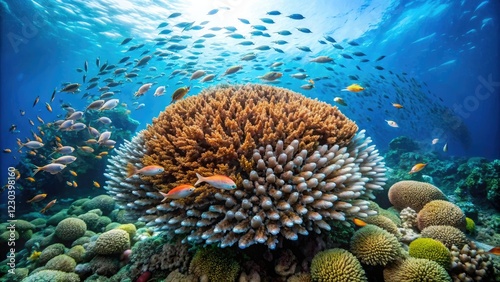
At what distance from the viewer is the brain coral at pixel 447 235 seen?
337 cm

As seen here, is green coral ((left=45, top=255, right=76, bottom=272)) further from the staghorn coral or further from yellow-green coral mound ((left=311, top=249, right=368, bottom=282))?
the staghorn coral

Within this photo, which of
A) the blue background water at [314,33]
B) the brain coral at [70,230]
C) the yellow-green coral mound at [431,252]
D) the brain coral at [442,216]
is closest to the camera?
the yellow-green coral mound at [431,252]

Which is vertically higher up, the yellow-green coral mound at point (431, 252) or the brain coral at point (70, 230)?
the brain coral at point (70, 230)

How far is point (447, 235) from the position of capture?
3438mm

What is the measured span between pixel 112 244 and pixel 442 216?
5648mm

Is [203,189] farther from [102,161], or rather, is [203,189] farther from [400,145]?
[400,145]

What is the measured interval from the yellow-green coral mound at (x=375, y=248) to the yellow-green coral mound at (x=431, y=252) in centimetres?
39

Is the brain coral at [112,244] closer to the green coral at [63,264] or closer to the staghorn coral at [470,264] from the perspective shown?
the green coral at [63,264]

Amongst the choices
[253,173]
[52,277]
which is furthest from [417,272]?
[52,277]

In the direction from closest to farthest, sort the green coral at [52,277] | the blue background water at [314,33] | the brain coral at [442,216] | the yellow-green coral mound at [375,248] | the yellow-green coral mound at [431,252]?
the yellow-green coral mound at [375,248] < the yellow-green coral mound at [431,252] < the green coral at [52,277] < the brain coral at [442,216] < the blue background water at [314,33]

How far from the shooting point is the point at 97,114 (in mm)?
15227

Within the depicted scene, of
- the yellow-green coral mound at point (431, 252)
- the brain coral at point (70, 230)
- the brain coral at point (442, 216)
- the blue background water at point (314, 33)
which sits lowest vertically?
the yellow-green coral mound at point (431, 252)

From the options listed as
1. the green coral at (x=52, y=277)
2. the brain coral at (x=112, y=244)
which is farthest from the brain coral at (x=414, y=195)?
the green coral at (x=52, y=277)

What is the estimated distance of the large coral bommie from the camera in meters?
2.55
